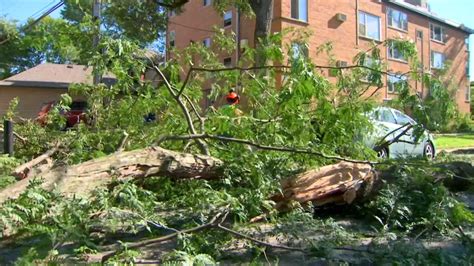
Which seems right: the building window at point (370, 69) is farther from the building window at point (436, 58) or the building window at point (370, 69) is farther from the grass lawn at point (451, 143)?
the building window at point (436, 58)

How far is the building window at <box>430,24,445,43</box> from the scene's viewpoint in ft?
115

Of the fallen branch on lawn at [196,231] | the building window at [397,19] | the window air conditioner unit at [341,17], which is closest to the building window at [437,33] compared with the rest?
the building window at [397,19]

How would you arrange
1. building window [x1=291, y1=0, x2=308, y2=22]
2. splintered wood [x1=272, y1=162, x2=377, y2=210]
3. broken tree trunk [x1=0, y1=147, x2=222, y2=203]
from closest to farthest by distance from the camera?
broken tree trunk [x1=0, y1=147, x2=222, y2=203] → splintered wood [x1=272, y1=162, x2=377, y2=210] → building window [x1=291, y1=0, x2=308, y2=22]

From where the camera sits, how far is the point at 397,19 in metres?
31.1

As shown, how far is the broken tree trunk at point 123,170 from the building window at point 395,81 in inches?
92.1

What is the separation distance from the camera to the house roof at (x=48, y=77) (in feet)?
102

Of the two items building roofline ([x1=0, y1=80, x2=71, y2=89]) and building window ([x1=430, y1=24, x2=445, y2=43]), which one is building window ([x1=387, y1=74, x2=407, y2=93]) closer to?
building roofline ([x1=0, y1=80, x2=71, y2=89])

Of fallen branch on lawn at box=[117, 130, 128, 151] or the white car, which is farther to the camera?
fallen branch on lawn at box=[117, 130, 128, 151]

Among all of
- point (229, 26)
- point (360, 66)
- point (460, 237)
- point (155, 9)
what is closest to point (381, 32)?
point (229, 26)

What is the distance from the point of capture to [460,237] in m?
4.26

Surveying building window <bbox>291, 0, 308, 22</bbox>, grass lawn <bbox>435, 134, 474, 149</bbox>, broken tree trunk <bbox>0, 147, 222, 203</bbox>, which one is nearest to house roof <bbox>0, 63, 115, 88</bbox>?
building window <bbox>291, 0, 308, 22</bbox>

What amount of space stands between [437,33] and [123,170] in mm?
35761

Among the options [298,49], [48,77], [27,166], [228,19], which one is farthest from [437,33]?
[27,166]

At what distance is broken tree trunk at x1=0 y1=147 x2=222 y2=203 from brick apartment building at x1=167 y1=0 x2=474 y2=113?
13.9m
